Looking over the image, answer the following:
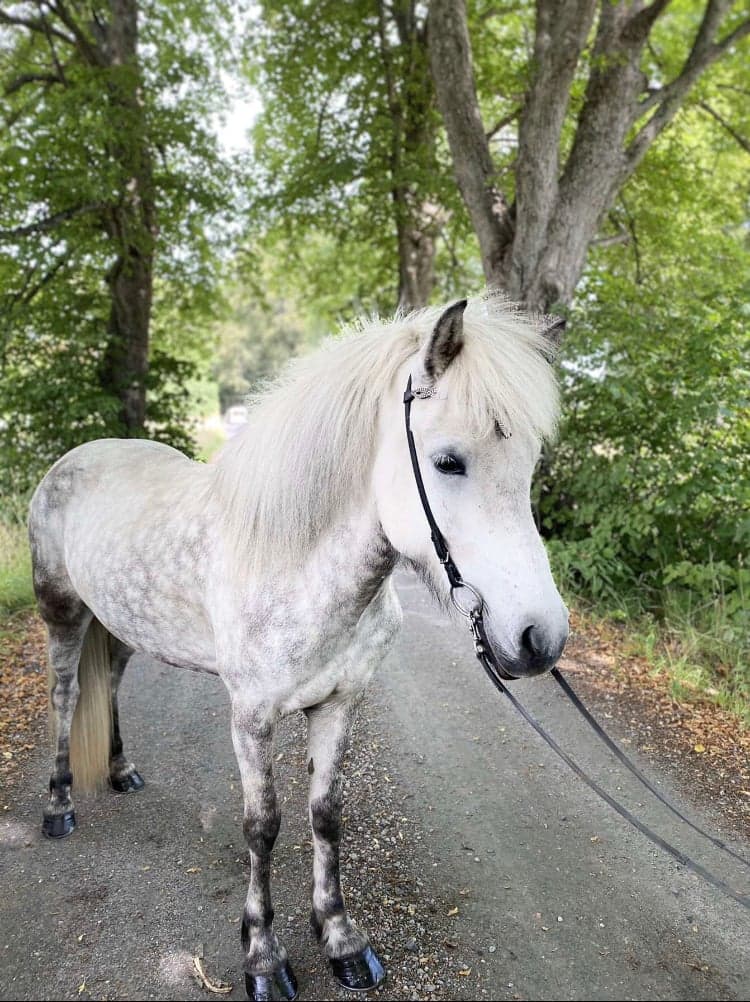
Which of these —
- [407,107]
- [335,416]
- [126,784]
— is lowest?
[126,784]

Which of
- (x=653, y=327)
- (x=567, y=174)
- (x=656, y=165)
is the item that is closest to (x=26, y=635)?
(x=653, y=327)

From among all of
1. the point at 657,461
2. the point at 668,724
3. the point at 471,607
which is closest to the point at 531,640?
the point at 471,607

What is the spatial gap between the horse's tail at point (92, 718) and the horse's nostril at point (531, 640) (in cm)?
234

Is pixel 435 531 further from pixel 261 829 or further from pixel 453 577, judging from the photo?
pixel 261 829

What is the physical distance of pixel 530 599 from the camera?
150 centimetres

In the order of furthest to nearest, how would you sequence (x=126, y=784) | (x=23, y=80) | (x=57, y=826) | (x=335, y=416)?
(x=23, y=80) < (x=126, y=784) < (x=57, y=826) < (x=335, y=416)

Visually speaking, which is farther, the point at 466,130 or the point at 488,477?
the point at 466,130

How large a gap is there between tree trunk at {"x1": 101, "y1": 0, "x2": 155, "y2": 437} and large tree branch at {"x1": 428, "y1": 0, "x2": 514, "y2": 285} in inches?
163

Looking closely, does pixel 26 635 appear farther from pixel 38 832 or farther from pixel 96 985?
pixel 96 985

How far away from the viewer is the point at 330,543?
1.95m

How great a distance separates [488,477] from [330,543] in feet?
1.93

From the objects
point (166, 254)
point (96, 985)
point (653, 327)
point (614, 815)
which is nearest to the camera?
point (96, 985)

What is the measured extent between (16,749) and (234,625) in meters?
2.35

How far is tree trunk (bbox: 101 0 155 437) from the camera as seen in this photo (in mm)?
8289
